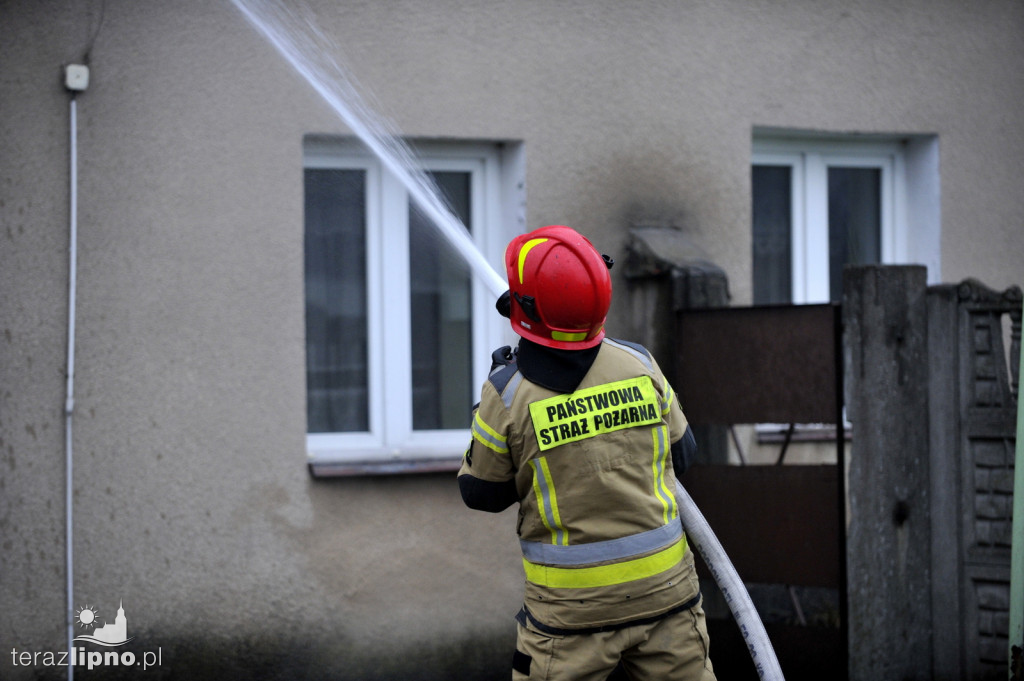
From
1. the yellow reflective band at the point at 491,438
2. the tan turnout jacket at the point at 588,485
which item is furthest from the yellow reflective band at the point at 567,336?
the yellow reflective band at the point at 491,438

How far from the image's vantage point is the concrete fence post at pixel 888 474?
458cm

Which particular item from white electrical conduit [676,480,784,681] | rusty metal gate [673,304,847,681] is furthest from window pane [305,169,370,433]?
white electrical conduit [676,480,784,681]

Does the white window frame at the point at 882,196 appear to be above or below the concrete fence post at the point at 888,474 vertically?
above

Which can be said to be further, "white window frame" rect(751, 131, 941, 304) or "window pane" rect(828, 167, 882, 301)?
"window pane" rect(828, 167, 882, 301)

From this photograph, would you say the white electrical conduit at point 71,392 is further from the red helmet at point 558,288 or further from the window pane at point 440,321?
the red helmet at point 558,288

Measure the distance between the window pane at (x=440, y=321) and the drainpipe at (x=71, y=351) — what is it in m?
1.77

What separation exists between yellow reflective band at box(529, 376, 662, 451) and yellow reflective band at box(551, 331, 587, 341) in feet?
0.55

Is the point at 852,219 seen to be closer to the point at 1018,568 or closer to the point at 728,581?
the point at 1018,568

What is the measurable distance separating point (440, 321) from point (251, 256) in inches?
46.6

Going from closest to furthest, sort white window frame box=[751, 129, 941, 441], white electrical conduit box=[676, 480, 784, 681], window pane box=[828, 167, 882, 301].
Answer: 1. white electrical conduit box=[676, 480, 784, 681]
2. white window frame box=[751, 129, 941, 441]
3. window pane box=[828, 167, 882, 301]

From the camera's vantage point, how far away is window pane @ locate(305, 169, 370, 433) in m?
5.33

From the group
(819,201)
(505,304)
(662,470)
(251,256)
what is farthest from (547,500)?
(819,201)

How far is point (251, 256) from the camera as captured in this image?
493cm

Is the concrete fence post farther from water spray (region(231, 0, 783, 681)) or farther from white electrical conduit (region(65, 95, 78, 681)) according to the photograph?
white electrical conduit (region(65, 95, 78, 681))
